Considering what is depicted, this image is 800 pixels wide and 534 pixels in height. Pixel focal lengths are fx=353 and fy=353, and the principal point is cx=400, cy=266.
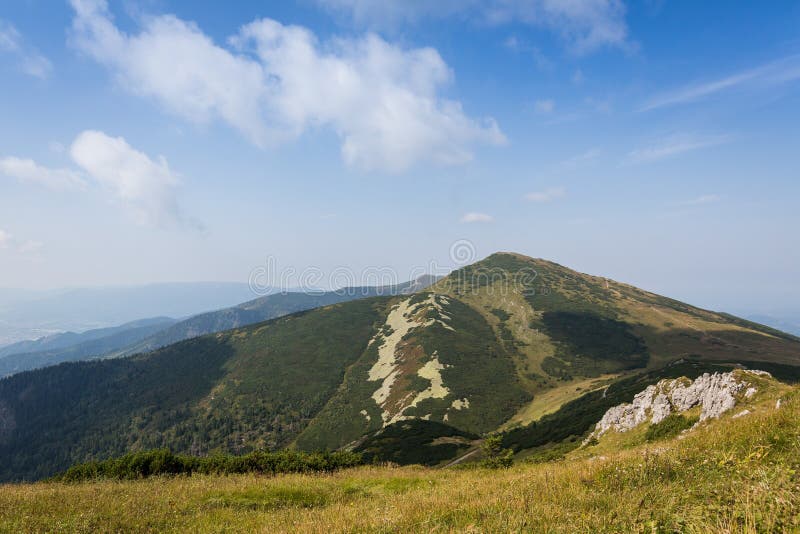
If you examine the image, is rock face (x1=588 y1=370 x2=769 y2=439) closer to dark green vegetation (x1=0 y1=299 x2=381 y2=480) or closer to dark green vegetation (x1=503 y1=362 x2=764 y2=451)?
dark green vegetation (x1=503 y1=362 x2=764 y2=451)

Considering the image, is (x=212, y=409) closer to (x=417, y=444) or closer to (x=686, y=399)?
(x=417, y=444)

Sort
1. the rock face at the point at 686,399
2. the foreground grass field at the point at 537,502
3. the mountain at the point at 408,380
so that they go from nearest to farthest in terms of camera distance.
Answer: the foreground grass field at the point at 537,502 < the rock face at the point at 686,399 < the mountain at the point at 408,380

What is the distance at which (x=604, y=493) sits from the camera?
644 centimetres

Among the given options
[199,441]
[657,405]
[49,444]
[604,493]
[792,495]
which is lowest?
[49,444]

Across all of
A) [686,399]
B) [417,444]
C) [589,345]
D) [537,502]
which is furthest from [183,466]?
[589,345]

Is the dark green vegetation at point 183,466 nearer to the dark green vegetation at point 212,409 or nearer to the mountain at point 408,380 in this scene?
the mountain at point 408,380

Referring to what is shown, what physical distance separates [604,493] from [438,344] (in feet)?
480

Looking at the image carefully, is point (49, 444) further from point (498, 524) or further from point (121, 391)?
point (498, 524)

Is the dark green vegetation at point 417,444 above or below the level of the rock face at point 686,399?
below

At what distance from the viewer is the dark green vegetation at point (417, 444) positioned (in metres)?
63.0

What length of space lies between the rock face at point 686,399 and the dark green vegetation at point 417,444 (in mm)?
31989

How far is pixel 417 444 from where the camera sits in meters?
70.3

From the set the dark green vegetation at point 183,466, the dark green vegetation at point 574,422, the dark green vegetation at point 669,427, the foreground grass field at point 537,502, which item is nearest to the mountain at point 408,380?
the dark green vegetation at point 574,422

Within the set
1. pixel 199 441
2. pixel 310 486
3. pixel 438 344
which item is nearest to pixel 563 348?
pixel 438 344
